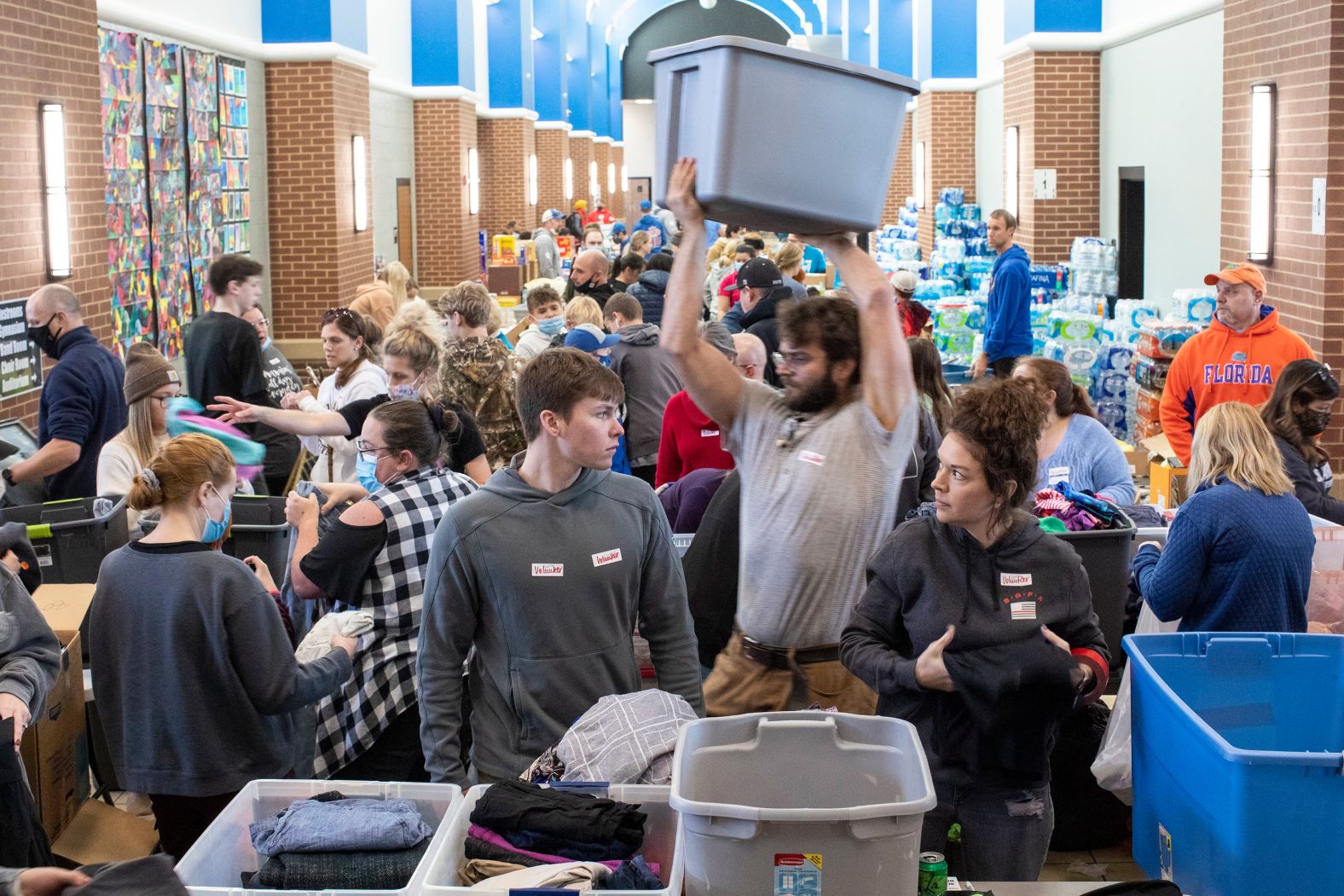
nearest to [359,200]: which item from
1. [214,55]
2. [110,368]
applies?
[214,55]

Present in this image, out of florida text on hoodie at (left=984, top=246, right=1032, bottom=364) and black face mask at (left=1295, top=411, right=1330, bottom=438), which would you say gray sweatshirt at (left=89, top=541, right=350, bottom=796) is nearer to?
black face mask at (left=1295, top=411, right=1330, bottom=438)

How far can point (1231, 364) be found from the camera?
645 centimetres

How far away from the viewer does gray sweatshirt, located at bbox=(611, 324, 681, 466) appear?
270 inches

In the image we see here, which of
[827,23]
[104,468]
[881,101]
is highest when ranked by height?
[827,23]

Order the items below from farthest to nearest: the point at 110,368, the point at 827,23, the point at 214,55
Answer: the point at 827,23 → the point at 214,55 → the point at 110,368

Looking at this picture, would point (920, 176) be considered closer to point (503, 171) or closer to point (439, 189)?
point (439, 189)

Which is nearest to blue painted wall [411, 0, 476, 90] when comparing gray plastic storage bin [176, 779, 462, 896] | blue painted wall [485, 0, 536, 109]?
blue painted wall [485, 0, 536, 109]

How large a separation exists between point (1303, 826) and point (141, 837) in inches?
133

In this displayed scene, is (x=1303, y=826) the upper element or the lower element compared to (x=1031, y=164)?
lower

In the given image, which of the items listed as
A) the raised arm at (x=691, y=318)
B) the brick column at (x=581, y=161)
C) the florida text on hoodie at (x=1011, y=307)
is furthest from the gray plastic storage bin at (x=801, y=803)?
the brick column at (x=581, y=161)

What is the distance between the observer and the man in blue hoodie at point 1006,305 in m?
9.69

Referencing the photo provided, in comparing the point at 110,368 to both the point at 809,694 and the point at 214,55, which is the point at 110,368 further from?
the point at 214,55

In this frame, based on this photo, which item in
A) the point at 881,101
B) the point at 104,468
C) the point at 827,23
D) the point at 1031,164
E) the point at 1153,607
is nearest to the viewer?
the point at 881,101

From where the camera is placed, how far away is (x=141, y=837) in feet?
13.7
